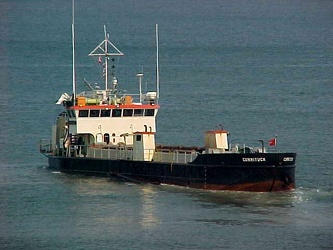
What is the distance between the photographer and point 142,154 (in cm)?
8094

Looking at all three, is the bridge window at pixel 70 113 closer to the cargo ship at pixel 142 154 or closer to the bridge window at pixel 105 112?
the cargo ship at pixel 142 154

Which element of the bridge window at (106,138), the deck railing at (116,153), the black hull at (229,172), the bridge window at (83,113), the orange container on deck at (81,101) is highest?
the orange container on deck at (81,101)

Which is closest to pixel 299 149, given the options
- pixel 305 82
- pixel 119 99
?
pixel 119 99

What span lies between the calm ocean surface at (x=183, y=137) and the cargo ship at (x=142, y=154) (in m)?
0.76

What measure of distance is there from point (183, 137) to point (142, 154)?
16520mm

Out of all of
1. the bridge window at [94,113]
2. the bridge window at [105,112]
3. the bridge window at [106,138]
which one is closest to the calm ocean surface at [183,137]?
the bridge window at [106,138]

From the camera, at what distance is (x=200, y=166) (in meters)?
77.2

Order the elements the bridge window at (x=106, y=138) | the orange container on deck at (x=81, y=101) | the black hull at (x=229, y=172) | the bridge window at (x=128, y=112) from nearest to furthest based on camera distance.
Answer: the black hull at (x=229, y=172)
the orange container on deck at (x=81, y=101)
the bridge window at (x=128, y=112)
the bridge window at (x=106, y=138)

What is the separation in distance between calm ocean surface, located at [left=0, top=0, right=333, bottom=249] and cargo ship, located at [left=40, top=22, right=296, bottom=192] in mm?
763

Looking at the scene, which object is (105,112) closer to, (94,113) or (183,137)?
(94,113)

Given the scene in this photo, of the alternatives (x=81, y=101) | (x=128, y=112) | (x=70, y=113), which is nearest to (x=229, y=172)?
(x=128, y=112)

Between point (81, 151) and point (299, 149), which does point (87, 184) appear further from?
point (299, 149)

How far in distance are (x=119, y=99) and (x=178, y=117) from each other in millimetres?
21669

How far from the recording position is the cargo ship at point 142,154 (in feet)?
249
